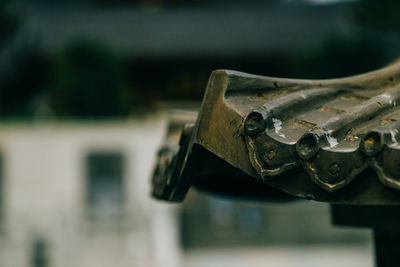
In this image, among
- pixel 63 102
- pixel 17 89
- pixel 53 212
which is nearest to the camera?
pixel 53 212

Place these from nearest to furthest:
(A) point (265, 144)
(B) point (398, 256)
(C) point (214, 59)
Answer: (A) point (265, 144) < (B) point (398, 256) < (C) point (214, 59)

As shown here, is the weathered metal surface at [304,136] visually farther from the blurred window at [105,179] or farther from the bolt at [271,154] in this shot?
the blurred window at [105,179]

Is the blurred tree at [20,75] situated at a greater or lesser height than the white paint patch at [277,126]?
lesser

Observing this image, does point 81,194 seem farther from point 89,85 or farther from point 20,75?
point 20,75

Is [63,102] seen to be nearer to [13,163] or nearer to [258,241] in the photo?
[13,163]

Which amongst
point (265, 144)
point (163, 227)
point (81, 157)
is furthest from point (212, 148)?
point (81, 157)

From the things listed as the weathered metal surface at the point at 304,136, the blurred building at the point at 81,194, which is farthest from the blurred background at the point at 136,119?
the weathered metal surface at the point at 304,136

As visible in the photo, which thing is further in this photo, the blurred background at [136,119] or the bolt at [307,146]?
the blurred background at [136,119]
